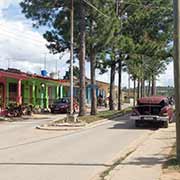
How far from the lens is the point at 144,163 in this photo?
43.0ft

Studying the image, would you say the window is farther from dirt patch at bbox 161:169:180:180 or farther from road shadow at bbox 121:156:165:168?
dirt patch at bbox 161:169:180:180

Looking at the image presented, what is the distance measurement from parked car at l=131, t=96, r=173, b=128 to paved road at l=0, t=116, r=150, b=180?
4.86 meters

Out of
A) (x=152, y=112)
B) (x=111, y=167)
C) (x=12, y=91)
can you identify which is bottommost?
(x=111, y=167)

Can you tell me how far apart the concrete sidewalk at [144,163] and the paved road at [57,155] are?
0.57 metres

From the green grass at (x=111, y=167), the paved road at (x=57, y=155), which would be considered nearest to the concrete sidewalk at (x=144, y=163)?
the green grass at (x=111, y=167)

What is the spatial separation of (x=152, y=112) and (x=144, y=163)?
15705 millimetres

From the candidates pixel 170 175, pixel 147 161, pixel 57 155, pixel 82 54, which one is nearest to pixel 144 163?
pixel 147 161

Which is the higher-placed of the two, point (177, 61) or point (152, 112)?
point (177, 61)

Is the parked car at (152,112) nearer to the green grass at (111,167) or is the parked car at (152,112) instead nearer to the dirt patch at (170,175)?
the green grass at (111,167)

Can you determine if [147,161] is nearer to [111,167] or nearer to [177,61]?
[111,167]

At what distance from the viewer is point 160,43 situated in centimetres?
4675

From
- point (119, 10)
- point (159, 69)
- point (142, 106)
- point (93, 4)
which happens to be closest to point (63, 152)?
point (142, 106)

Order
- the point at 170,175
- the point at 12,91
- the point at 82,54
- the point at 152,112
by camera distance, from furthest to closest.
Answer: the point at 12,91
the point at 82,54
the point at 152,112
the point at 170,175

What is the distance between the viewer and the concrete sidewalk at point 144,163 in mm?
10969
